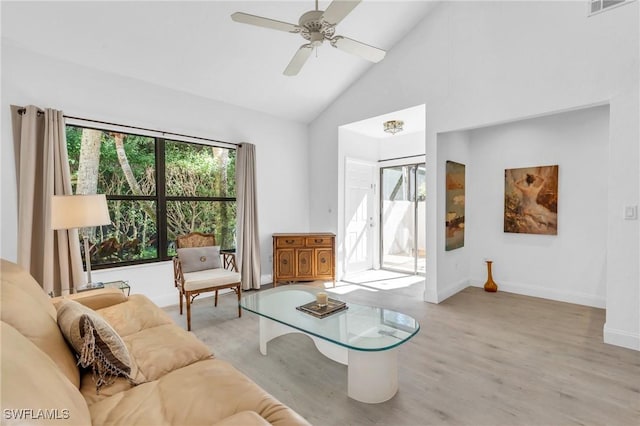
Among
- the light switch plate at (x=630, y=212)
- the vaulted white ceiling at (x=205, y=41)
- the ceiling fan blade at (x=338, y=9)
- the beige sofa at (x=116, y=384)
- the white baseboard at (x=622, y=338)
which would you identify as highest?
the vaulted white ceiling at (x=205, y=41)

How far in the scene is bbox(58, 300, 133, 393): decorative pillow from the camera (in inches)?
55.8

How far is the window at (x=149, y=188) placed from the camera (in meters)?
3.48

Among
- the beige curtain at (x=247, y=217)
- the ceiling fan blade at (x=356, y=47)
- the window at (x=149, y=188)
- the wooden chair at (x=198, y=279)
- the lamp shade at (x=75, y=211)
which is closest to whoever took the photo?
the ceiling fan blade at (x=356, y=47)

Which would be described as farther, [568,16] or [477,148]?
[477,148]

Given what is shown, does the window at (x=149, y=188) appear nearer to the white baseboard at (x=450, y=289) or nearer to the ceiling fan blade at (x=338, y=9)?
the ceiling fan blade at (x=338, y=9)

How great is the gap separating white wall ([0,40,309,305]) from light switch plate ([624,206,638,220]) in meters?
4.14

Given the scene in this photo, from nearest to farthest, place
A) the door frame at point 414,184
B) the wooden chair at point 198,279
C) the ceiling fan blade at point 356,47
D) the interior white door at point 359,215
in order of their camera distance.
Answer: the ceiling fan blade at point 356,47, the wooden chair at point 198,279, the interior white door at point 359,215, the door frame at point 414,184

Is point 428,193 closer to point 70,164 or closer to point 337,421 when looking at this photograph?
point 337,421

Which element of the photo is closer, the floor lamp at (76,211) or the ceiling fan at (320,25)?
the ceiling fan at (320,25)

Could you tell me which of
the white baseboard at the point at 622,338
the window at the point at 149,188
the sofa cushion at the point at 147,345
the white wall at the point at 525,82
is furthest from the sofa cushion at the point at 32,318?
the white baseboard at the point at 622,338

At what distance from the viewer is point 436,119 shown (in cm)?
391

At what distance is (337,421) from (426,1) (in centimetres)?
452

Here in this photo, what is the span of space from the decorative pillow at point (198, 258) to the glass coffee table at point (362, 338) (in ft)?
4.32

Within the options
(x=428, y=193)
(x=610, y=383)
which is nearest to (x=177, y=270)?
(x=428, y=193)
